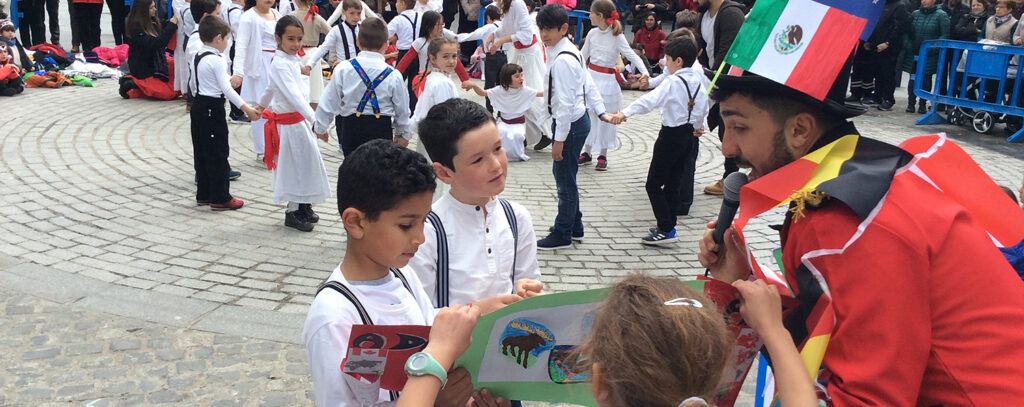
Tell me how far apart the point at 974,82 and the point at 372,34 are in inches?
401

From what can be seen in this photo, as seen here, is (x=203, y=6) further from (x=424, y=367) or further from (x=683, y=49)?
A: (x=424, y=367)

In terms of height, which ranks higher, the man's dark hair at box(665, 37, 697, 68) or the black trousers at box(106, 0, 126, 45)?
the man's dark hair at box(665, 37, 697, 68)

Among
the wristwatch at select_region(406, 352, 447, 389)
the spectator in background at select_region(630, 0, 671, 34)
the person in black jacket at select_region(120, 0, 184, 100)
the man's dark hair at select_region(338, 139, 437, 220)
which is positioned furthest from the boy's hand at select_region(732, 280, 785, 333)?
the spectator in background at select_region(630, 0, 671, 34)

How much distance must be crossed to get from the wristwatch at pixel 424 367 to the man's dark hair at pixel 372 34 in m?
5.17

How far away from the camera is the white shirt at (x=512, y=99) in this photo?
9.54 metres

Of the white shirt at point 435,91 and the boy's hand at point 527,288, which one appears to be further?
the white shirt at point 435,91

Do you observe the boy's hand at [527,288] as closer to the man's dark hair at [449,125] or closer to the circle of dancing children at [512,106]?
the man's dark hair at [449,125]

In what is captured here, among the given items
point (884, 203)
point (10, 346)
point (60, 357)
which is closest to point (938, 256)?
point (884, 203)

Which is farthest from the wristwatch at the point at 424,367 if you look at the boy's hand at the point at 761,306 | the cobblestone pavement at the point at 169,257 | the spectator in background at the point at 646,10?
the spectator in background at the point at 646,10

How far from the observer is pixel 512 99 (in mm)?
9586

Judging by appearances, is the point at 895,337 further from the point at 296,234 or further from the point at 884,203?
the point at 296,234

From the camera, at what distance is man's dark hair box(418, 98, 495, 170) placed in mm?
2904

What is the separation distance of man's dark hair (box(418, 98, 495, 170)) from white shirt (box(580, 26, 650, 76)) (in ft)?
22.5

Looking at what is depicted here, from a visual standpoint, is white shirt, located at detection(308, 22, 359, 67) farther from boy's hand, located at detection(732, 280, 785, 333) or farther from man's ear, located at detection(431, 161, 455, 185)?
boy's hand, located at detection(732, 280, 785, 333)
